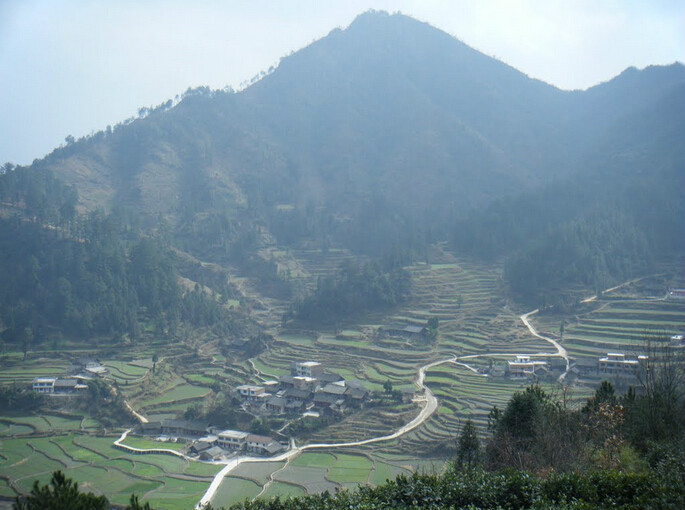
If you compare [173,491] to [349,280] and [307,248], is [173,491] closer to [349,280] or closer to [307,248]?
[349,280]

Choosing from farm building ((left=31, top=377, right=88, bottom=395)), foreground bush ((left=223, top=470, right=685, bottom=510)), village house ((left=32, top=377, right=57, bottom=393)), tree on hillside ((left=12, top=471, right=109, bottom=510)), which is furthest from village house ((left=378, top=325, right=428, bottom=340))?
tree on hillside ((left=12, top=471, right=109, bottom=510))

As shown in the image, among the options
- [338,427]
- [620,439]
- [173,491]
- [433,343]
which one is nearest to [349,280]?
[433,343]

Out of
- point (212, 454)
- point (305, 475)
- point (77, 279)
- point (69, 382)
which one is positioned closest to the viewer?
point (305, 475)

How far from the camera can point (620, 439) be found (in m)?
12.6

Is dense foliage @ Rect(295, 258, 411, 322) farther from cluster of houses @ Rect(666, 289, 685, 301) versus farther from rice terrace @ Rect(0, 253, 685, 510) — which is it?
cluster of houses @ Rect(666, 289, 685, 301)

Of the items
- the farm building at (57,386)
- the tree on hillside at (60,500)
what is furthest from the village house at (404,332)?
the tree on hillside at (60,500)

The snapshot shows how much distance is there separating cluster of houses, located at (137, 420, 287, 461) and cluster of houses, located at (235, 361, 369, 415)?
2.41 metres

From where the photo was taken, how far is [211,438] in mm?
23516

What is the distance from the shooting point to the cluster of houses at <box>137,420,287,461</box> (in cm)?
2216

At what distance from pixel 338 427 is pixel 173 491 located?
7.26m

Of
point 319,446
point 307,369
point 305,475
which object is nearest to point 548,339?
point 307,369

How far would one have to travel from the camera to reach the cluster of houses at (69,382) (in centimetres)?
2694

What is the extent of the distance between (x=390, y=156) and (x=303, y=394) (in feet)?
166

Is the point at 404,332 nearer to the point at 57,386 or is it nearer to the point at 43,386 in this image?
the point at 57,386
